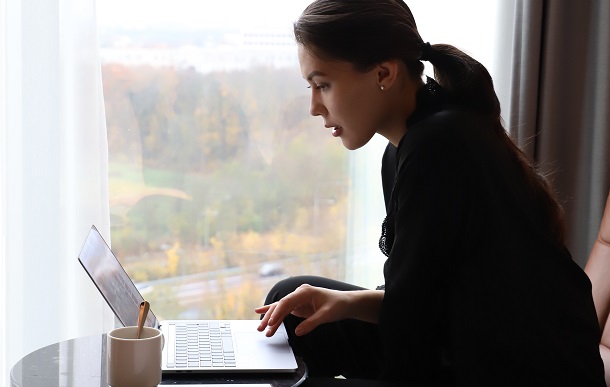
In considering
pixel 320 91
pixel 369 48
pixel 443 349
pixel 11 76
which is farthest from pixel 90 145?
pixel 443 349

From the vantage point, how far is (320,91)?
137cm

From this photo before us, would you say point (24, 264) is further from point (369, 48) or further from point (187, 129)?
point (369, 48)

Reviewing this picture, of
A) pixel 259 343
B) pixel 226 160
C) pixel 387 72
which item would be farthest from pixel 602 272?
pixel 226 160

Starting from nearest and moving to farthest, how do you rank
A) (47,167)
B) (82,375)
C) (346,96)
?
(82,375), (346,96), (47,167)

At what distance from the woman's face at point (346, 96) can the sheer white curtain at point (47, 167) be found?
2.51 ft

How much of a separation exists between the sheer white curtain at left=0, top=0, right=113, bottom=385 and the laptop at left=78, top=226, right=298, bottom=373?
66cm

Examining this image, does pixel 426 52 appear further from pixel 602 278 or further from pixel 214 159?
pixel 214 159

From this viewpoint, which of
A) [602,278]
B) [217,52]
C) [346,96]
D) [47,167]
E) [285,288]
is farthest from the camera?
[217,52]

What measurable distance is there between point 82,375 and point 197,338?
21 cm

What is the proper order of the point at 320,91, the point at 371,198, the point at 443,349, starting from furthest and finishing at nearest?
1. the point at 371,198
2. the point at 320,91
3. the point at 443,349

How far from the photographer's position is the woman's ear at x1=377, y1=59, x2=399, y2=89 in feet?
4.27

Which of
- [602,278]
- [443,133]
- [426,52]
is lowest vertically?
[602,278]

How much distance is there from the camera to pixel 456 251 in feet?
3.79

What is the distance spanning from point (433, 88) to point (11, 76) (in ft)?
3.40
